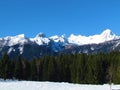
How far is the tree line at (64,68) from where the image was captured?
125188 millimetres

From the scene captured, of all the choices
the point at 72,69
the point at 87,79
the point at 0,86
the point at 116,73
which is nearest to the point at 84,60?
the point at 72,69

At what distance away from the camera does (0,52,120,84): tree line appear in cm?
12519

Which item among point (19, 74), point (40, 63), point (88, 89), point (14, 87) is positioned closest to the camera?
point (88, 89)

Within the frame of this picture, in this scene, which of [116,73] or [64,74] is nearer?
[116,73]

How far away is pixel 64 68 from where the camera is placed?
466 ft

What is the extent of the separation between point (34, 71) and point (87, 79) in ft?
82.9

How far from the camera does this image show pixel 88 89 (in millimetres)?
60781

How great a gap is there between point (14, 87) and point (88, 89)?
43.6 ft

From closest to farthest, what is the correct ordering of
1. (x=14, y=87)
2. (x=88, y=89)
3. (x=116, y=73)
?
(x=88, y=89), (x=14, y=87), (x=116, y=73)

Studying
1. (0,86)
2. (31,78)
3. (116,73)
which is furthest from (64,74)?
(0,86)

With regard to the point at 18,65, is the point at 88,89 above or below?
below

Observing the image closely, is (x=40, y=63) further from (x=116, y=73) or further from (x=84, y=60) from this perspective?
(x=116, y=73)

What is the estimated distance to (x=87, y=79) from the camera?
4946 inches

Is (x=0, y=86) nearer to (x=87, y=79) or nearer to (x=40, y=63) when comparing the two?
(x=87, y=79)
